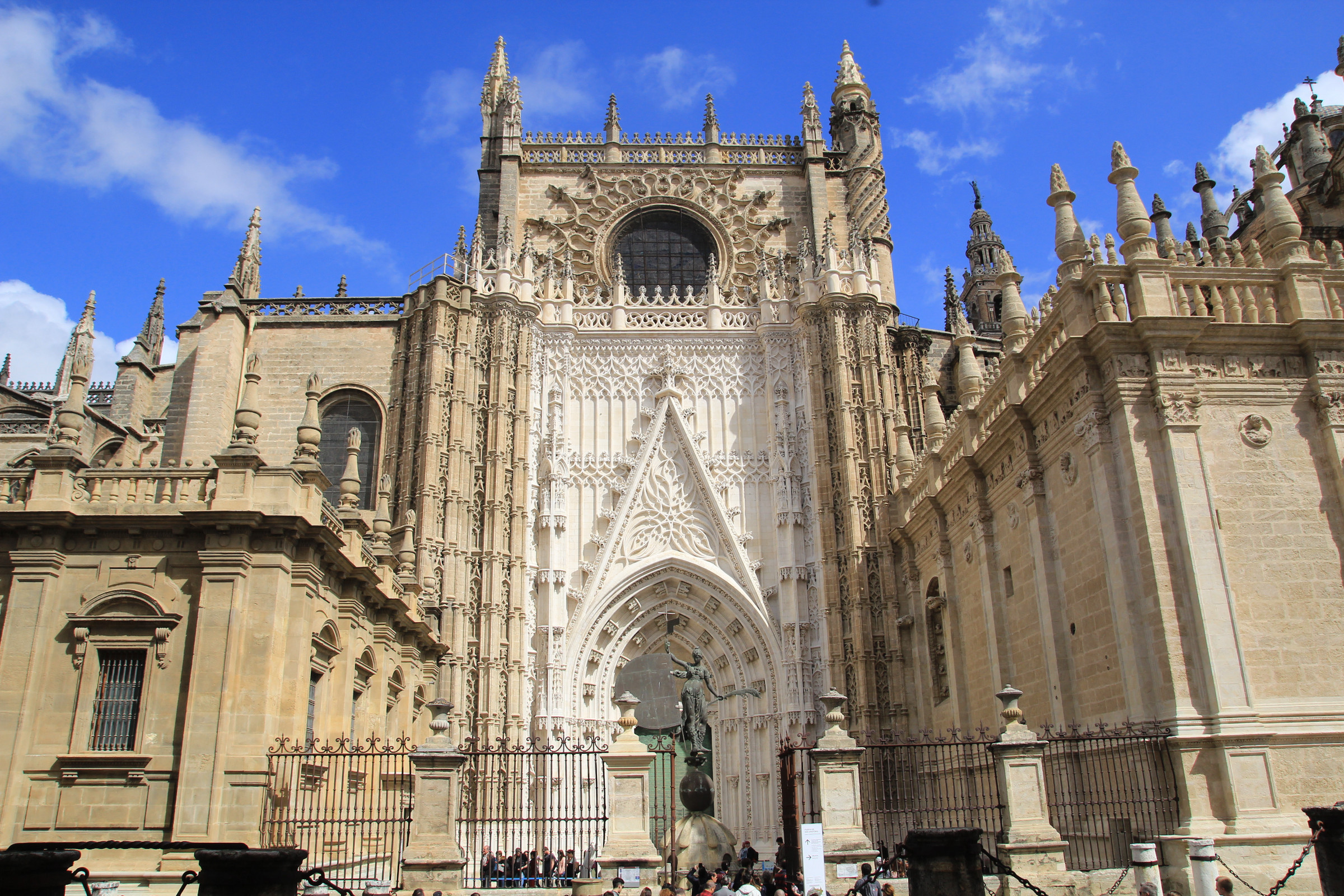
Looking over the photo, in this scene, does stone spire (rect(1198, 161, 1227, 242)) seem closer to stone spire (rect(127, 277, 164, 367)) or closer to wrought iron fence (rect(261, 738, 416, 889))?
wrought iron fence (rect(261, 738, 416, 889))

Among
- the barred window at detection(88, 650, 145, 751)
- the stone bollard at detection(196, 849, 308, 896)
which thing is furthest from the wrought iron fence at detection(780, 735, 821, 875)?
the barred window at detection(88, 650, 145, 751)

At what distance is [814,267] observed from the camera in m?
27.9

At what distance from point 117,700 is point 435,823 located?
4.71 metres

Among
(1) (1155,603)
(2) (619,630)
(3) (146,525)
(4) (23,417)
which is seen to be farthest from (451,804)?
(4) (23,417)

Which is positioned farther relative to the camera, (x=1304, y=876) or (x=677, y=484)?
(x=677, y=484)

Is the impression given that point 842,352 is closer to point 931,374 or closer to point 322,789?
point 931,374

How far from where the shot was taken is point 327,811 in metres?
12.9

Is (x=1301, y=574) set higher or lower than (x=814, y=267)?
lower

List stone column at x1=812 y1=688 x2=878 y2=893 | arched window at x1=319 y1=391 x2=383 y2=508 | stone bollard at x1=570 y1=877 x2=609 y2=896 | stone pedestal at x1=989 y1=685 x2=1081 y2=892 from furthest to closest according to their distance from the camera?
arched window at x1=319 y1=391 x2=383 y2=508, stone column at x1=812 y1=688 x2=878 y2=893, stone bollard at x1=570 y1=877 x2=609 y2=896, stone pedestal at x1=989 y1=685 x2=1081 y2=892

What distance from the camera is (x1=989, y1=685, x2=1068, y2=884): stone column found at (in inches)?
441

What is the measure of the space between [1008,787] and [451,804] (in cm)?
650

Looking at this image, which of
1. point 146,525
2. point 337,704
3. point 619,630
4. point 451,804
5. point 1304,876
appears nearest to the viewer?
point 1304,876

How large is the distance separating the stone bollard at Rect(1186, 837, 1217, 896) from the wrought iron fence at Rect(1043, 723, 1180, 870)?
7.07 feet

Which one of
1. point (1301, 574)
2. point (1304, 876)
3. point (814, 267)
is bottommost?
point (1304, 876)
